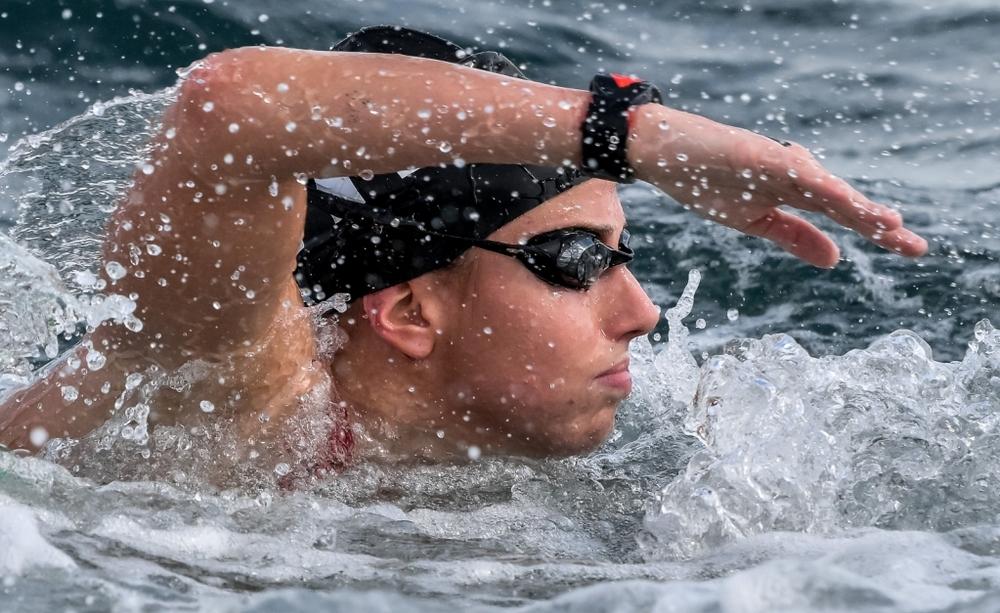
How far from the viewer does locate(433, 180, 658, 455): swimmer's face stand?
381cm

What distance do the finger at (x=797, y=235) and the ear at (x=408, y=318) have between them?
1.09 m

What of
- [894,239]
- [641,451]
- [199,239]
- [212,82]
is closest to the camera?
[894,239]

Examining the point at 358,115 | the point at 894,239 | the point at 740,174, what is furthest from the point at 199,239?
the point at 894,239

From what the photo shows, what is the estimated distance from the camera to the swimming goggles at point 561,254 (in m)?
3.78

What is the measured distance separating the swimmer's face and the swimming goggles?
2 centimetres

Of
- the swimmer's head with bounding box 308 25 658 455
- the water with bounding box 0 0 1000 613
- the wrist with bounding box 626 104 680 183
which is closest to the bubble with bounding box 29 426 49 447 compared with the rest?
the water with bounding box 0 0 1000 613

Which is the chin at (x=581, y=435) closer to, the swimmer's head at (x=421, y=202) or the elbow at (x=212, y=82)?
the swimmer's head at (x=421, y=202)

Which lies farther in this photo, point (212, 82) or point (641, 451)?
point (641, 451)

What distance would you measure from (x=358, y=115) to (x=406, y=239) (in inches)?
36.7

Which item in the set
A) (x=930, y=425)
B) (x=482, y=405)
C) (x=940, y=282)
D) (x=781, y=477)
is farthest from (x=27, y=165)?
(x=940, y=282)

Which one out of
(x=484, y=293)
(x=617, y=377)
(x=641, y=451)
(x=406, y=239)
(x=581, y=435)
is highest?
(x=406, y=239)

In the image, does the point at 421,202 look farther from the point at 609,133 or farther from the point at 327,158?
the point at 609,133

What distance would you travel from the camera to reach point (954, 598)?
2.71m

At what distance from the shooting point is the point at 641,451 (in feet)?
15.6
